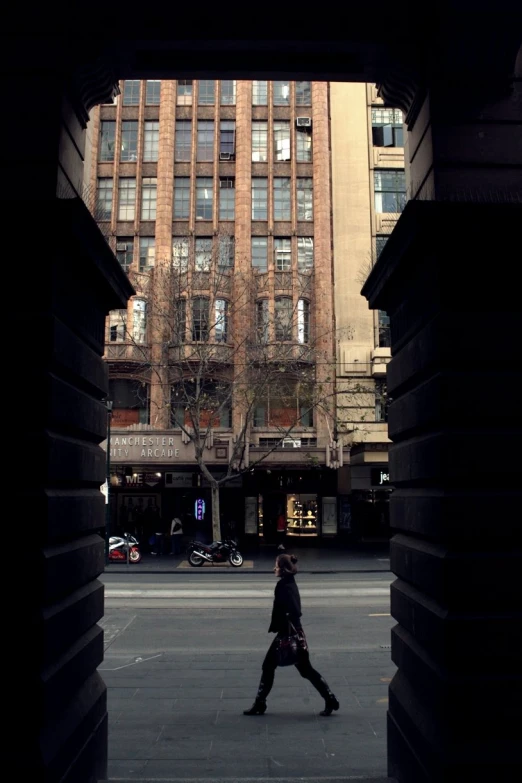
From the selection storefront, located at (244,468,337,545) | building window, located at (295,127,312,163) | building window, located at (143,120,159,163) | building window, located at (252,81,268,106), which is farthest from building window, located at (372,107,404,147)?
storefront, located at (244,468,337,545)

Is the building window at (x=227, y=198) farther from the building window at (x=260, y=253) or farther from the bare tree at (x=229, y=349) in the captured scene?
the building window at (x=260, y=253)

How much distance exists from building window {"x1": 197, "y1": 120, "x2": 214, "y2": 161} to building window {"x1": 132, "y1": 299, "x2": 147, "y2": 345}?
30.2 feet

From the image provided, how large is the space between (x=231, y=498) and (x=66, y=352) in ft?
95.9

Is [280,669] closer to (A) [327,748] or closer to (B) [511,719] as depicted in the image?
(A) [327,748]

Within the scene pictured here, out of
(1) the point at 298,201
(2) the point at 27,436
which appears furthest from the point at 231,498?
(2) the point at 27,436

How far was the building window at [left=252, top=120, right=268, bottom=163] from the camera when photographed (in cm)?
3534

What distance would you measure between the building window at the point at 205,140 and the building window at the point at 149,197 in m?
2.96

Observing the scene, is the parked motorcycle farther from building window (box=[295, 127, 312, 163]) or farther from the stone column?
building window (box=[295, 127, 312, 163])

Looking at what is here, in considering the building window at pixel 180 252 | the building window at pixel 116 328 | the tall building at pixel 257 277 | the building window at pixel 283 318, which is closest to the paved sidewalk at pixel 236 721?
the tall building at pixel 257 277

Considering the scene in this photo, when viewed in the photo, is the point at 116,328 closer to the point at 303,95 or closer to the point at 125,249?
the point at 125,249

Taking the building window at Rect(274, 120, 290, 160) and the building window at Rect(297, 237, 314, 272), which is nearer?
the building window at Rect(297, 237, 314, 272)

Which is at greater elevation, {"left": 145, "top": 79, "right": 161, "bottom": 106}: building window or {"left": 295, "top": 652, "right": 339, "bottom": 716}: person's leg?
{"left": 145, "top": 79, "right": 161, "bottom": 106}: building window

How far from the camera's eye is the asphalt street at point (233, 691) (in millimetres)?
6020

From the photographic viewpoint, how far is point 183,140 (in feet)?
116
